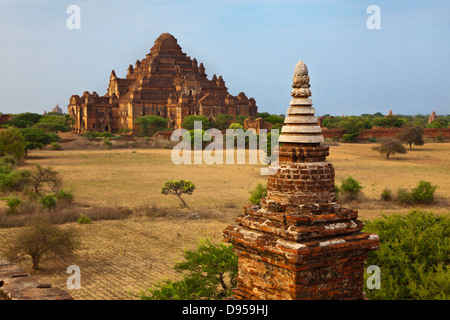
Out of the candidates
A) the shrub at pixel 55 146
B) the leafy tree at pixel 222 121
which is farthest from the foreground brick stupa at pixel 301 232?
the leafy tree at pixel 222 121

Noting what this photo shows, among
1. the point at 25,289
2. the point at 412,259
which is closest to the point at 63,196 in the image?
the point at 25,289

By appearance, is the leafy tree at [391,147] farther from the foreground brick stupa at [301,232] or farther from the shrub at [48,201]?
the foreground brick stupa at [301,232]

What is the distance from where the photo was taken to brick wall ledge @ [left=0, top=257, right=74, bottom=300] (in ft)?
21.8

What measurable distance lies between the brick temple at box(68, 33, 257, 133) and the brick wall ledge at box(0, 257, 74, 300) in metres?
70.8

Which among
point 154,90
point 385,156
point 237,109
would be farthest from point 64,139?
point 385,156

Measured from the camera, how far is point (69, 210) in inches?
827

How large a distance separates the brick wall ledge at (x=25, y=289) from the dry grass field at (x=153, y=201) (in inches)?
192

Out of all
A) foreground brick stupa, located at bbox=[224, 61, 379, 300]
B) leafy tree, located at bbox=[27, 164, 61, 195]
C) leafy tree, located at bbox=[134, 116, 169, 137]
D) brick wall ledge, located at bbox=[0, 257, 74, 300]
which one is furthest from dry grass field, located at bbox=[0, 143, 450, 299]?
leafy tree, located at bbox=[134, 116, 169, 137]

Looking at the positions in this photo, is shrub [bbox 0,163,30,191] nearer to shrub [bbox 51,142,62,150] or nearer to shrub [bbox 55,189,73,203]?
shrub [bbox 55,189,73,203]

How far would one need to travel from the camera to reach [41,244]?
573 inches

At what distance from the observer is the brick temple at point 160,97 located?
3162 inches

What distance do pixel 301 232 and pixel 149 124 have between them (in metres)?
73.3
